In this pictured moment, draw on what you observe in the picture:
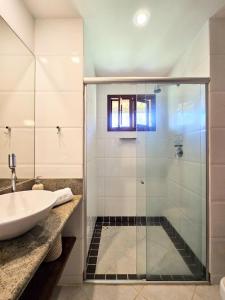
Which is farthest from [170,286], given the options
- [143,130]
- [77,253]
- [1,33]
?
[1,33]

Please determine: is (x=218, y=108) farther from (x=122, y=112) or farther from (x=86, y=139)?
(x=122, y=112)

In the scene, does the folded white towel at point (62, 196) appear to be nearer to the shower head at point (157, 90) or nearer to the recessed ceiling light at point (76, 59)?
the recessed ceiling light at point (76, 59)

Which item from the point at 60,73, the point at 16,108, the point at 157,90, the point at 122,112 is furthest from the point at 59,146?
the point at 122,112

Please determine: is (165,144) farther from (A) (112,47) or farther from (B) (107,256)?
(B) (107,256)

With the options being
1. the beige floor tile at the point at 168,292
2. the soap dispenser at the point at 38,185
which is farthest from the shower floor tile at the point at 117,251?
the soap dispenser at the point at 38,185

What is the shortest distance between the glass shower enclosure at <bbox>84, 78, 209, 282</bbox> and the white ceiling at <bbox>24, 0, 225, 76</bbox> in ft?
1.36

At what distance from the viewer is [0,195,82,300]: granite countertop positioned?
0.57 meters

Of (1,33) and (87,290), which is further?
(87,290)

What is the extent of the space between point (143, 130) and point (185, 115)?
49cm

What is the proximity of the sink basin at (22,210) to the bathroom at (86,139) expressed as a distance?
10mm

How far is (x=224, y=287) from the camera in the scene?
1.04 m

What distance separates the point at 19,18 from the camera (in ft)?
4.72

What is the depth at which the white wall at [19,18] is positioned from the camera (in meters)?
1.29

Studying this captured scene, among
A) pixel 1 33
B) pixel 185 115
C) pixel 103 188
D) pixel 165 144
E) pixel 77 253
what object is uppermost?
pixel 1 33
